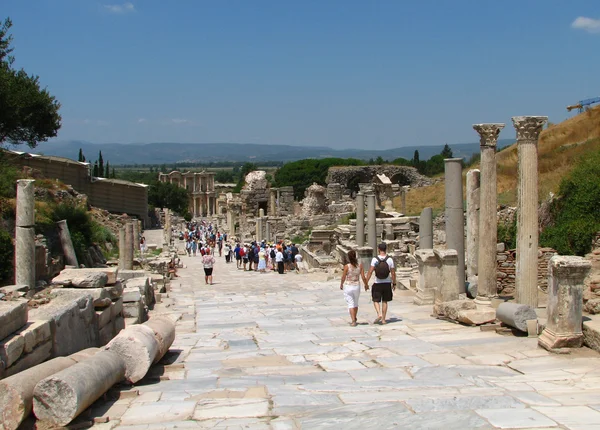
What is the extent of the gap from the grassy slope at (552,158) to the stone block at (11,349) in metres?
21.6

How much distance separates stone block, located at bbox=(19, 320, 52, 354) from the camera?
6656mm

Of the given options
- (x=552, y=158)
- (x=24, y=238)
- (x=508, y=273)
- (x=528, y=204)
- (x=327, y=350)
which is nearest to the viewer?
(x=327, y=350)

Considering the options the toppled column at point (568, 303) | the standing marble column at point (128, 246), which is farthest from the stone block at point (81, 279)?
the standing marble column at point (128, 246)

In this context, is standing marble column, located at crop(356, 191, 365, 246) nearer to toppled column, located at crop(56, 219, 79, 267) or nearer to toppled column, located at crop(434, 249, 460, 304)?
toppled column, located at crop(56, 219, 79, 267)

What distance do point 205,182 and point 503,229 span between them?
113 metres

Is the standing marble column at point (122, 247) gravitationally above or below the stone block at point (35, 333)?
below

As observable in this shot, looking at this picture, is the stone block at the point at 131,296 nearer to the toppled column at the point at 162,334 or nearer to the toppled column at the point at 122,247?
the toppled column at the point at 162,334

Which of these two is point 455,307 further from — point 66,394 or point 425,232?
point 425,232

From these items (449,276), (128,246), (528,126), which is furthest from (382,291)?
(128,246)

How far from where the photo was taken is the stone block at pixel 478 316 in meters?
10.1

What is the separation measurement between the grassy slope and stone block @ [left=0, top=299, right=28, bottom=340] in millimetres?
21336

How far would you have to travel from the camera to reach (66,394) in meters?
5.57

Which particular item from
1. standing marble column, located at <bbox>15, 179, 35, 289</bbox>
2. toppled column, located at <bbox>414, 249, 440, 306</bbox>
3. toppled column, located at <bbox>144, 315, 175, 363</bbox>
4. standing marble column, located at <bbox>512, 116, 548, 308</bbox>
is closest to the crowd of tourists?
toppled column, located at <bbox>414, 249, 440, 306</bbox>

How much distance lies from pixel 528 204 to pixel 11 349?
26.3 feet
